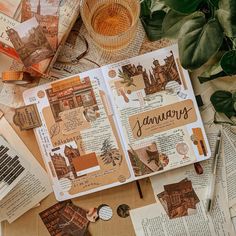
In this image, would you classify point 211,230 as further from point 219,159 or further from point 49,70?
point 49,70

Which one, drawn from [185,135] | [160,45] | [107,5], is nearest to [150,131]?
[185,135]

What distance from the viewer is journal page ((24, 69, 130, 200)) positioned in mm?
1036

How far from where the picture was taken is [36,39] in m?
1.02

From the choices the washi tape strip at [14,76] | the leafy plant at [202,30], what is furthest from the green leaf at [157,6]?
the washi tape strip at [14,76]

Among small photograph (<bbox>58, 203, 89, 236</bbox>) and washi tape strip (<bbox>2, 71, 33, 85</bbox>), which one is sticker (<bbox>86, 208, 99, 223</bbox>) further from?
washi tape strip (<bbox>2, 71, 33, 85</bbox>)

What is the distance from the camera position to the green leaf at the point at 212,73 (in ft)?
3.21

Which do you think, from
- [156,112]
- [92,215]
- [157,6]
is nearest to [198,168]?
[156,112]

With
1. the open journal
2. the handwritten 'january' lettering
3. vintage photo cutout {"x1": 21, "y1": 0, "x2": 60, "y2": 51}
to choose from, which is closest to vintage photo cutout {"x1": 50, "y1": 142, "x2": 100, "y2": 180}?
the open journal

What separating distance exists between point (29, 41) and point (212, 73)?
40 centimetres

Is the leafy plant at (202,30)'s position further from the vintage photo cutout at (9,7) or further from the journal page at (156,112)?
the vintage photo cutout at (9,7)

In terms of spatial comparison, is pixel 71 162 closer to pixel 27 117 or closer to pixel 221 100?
pixel 27 117

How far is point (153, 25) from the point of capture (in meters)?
1.02

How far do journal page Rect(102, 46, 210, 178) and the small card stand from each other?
6.8 inches

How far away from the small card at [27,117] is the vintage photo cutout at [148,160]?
223 millimetres
